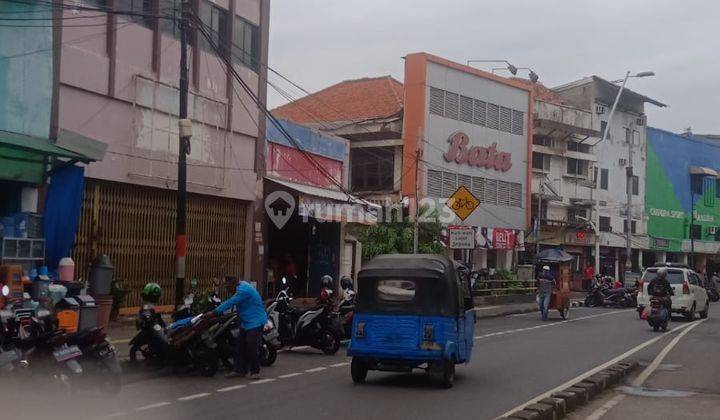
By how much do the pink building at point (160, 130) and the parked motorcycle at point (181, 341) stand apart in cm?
700

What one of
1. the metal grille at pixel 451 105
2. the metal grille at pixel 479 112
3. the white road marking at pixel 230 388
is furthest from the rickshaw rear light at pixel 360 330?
the metal grille at pixel 479 112

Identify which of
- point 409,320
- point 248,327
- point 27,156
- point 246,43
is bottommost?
point 248,327

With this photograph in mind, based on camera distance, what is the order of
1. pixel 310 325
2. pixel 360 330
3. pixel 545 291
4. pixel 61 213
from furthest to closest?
pixel 545 291 < pixel 61 213 < pixel 310 325 < pixel 360 330

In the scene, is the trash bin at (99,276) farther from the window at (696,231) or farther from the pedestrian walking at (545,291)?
the window at (696,231)

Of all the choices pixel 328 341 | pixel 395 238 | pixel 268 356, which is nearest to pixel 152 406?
pixel 268 356

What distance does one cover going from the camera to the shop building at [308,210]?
25.6m

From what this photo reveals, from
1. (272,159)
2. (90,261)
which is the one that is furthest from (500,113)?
(90,261)

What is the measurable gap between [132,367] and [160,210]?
918cm

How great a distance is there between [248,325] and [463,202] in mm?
12916

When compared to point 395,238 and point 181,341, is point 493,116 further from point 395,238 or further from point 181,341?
point 181,341

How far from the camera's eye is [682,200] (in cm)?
6538

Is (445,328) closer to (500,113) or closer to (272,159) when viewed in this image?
(272,159)

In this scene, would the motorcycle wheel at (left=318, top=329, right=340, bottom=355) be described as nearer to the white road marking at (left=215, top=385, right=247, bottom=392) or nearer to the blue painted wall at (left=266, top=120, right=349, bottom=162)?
the white road marking at (left=215, top=385, right=247, bottom=392)

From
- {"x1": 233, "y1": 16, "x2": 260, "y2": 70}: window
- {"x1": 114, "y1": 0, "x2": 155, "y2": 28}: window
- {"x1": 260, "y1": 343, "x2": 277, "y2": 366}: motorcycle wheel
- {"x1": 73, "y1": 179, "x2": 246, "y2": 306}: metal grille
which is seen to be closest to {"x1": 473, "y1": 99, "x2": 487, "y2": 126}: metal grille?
{"x1": 233, "y1": 16, "x2": 260, "y2": 70}: window
